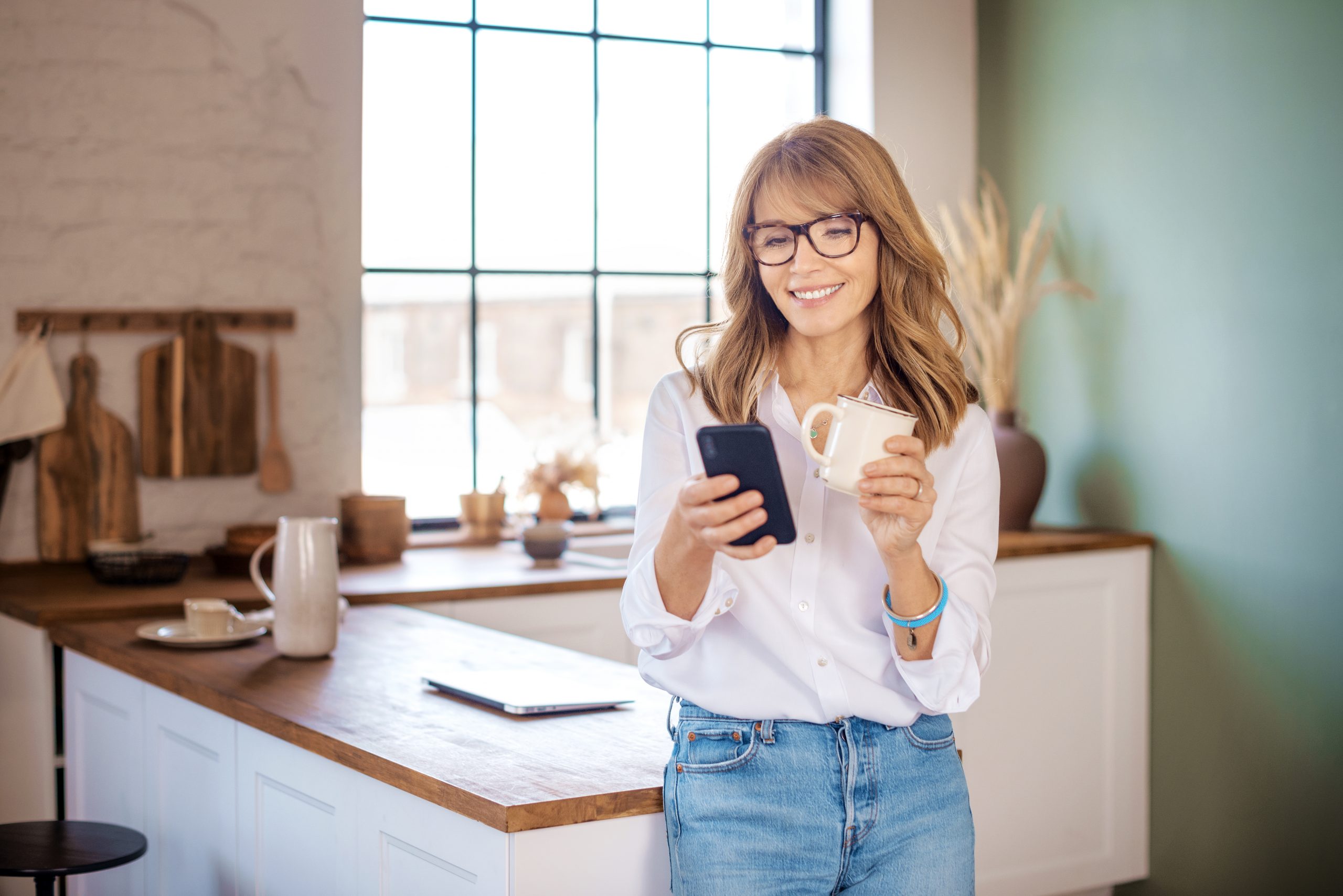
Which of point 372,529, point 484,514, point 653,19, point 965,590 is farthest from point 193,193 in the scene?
point 965,590

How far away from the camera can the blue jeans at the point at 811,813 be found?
130 cm

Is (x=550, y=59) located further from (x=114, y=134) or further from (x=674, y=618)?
(x=674, y=618)

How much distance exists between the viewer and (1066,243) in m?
3.68

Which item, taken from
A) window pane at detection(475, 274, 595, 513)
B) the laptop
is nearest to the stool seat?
the laptop

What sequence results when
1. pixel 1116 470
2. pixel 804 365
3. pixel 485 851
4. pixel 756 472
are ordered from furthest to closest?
pixel 1116 470
pixel 804 365
pixel 485 851
pixel 756 472

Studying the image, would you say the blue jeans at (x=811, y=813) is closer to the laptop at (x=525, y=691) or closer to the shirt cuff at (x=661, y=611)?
the shirt cuff at (x=661, y=611)

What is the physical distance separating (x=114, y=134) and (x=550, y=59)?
47.1 inches

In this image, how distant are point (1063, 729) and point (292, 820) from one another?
2.22m

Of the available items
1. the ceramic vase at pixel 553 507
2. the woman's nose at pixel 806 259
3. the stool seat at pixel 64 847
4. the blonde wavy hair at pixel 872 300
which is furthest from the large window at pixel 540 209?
the woman's nose at pixel 806 259

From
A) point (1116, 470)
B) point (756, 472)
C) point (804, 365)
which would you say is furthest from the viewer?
point (1116, 470)

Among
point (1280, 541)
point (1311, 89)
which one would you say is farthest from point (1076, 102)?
point (1280, 541)

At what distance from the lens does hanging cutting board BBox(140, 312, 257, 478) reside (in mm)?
3139

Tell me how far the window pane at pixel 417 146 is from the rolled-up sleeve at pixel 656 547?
90.1 inches

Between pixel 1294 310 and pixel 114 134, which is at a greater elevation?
pixel 114 134
